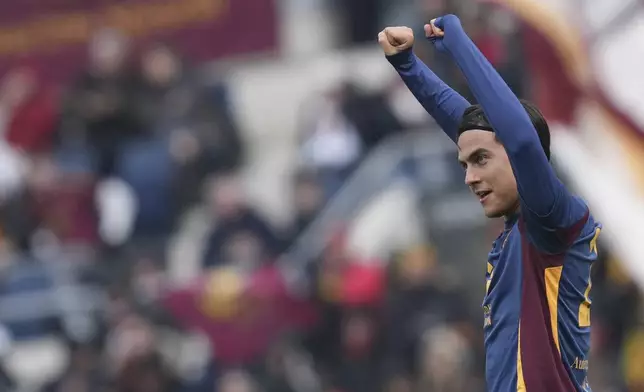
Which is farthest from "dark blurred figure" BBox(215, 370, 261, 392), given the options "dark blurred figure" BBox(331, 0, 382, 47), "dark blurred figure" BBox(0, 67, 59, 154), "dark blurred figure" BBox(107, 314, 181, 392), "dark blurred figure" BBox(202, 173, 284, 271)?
"dark blurred figure" BBox(331, 0, 382, 47)

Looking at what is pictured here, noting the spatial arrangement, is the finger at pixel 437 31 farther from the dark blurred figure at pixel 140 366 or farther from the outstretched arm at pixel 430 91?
the dark blurred figure at pixel 140 366

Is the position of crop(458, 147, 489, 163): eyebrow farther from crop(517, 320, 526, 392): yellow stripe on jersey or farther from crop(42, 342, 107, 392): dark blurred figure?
crop(42, 342, 107, 392): dark blurred figure

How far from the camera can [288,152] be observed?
1393 centimetres

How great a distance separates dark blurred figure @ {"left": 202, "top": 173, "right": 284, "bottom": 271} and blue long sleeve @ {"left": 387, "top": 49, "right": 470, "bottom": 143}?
5993mm

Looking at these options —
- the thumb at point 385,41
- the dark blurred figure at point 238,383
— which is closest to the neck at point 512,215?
the thumb at point 385,41

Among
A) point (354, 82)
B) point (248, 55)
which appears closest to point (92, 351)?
point (354, 82)

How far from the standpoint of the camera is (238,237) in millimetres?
10820

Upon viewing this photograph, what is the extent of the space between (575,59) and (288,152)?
515 centimetres

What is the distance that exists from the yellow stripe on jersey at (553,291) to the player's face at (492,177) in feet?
0.77

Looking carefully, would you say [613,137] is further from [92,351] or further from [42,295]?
[42,295]

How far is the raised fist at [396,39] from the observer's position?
4.57 meters

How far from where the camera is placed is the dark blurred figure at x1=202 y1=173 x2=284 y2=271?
10.8 metres

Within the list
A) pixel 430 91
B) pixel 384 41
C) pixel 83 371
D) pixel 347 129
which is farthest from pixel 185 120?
pixel 384 41

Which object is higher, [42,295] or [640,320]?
[640,320]
